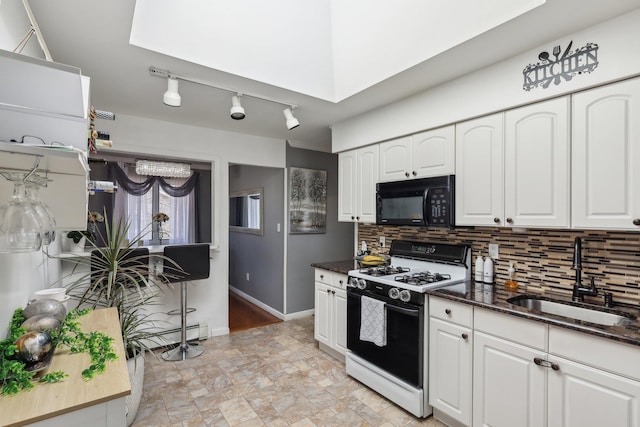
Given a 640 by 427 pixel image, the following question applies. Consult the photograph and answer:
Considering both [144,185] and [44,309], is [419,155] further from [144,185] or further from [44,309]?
[144,185]

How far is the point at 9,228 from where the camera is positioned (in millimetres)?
979

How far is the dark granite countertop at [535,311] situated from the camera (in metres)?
1.40

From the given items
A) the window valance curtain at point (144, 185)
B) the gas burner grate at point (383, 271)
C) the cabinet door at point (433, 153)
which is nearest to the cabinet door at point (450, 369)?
the gas burner grate at point (383, 271)

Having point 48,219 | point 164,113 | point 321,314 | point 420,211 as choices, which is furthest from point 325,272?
point 48,219

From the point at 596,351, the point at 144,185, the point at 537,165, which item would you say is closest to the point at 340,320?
the point at 596,351

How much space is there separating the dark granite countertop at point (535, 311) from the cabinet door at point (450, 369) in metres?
0.20

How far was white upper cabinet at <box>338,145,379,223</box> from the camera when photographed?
9.87ft

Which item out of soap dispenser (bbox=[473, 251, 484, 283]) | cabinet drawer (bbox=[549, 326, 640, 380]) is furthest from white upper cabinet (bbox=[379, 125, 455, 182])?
cabinet drawer (bbox=[549, 326, 640, 380])

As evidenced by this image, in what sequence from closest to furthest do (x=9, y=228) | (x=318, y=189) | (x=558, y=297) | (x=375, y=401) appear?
1. (x=9, y=228)
2. (x=558, y=297)
3. (x=375, y=401)
4. (x=318, y=189)

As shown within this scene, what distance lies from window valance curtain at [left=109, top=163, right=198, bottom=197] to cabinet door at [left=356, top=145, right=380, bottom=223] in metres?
3.66

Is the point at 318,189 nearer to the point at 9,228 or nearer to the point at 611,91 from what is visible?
the point at 611,91

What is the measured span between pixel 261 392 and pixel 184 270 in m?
1.30

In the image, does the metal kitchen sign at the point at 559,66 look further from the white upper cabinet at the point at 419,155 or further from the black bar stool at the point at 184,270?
the black bar stool at the point at 184,270

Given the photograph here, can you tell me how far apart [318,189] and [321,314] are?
1.85 metres
